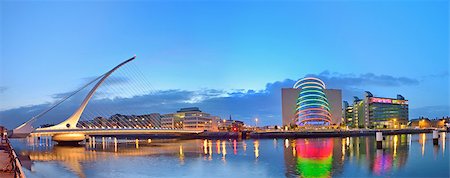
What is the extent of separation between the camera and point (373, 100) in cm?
15238

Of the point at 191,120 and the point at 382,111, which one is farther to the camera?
the point at 382,111

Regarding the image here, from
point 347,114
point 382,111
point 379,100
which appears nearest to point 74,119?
point 382,111

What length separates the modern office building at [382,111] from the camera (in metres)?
151

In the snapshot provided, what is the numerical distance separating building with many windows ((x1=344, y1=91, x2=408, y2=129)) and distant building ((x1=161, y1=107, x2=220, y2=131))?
5226 centimetres

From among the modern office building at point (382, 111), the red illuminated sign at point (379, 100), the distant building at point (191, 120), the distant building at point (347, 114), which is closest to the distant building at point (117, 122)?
the distant building at point (191, 120)

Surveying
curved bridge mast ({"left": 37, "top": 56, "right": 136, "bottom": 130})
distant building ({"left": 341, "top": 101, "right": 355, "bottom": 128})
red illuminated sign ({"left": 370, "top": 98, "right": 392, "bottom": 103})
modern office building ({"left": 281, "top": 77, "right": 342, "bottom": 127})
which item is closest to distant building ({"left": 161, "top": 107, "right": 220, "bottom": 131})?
modern office building ({"left": 281, "top": 77, "right": 342, "bottom": 127})

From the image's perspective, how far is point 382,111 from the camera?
500ft

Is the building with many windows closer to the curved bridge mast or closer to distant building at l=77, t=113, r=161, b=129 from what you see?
distant building at l=77, t=113, r=161, b=129

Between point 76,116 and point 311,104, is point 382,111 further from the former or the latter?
point 76,116

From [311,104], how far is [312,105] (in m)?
0.40

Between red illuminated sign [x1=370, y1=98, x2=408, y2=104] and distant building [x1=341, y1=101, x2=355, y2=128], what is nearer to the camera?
red illuminated sign [x1=370, y1=98, x2=408, y2=104]

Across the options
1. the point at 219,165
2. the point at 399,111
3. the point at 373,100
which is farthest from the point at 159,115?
the point at 219,165

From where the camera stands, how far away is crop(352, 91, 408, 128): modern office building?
151 m

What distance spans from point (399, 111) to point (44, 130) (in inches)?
5286
